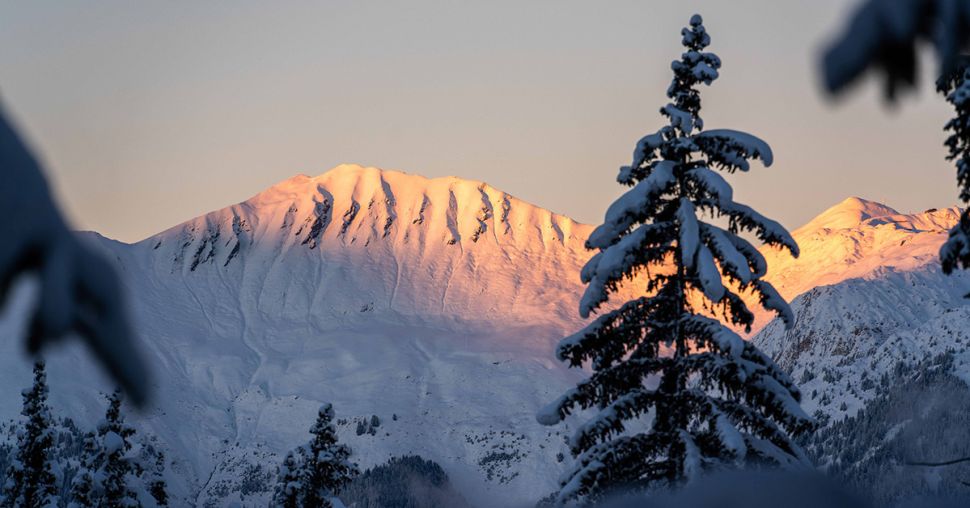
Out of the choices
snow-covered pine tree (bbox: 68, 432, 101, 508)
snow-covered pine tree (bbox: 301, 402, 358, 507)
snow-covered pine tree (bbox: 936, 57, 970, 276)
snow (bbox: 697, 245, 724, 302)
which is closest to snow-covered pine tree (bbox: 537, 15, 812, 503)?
snow (bbox: 697, 245, 724, 302)

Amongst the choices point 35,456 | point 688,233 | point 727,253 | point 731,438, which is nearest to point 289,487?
point 35,456

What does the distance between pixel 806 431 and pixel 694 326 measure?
2.13 m

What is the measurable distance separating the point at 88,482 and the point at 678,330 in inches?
1176

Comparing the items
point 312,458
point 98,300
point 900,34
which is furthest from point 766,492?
point 312,458

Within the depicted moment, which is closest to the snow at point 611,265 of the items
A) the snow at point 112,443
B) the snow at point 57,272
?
the snow at point 57,272

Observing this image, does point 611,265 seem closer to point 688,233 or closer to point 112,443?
point 688,233

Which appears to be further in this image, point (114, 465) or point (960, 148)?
point (114, 465)

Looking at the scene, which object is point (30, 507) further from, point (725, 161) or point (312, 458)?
point (725, 161)

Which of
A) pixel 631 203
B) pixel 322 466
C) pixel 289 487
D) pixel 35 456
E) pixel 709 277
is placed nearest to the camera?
pixel 709 277

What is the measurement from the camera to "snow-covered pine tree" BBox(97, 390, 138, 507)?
138 feet

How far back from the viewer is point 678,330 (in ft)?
62.1

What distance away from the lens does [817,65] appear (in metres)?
2.70

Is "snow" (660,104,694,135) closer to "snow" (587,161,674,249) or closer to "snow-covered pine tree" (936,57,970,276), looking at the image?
"snow" (587,161,674,249)

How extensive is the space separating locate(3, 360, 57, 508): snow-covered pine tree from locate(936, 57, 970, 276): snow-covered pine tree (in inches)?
1321
